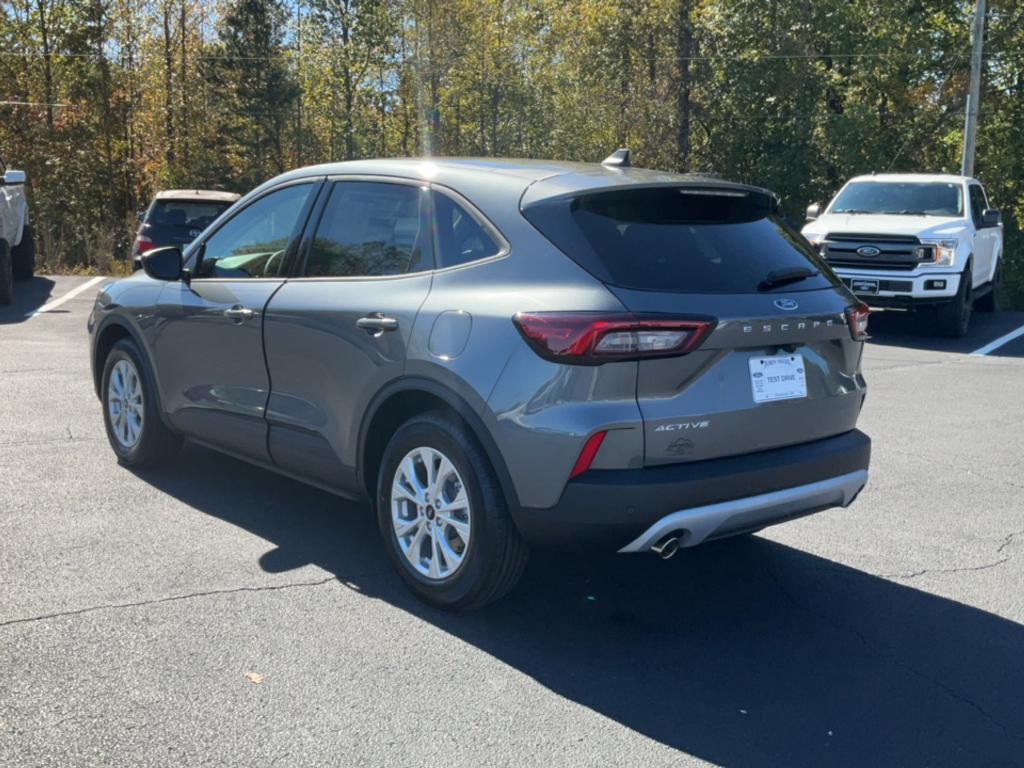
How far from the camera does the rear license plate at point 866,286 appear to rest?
1350cm

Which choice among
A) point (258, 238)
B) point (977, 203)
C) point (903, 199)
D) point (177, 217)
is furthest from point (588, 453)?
point (977, 203)

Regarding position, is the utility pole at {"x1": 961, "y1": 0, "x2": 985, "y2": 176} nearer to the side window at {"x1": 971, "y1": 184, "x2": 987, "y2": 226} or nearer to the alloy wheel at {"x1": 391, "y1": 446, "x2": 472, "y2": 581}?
the side window at {"x1": 971, "y1": 184, "x2": 987, "y2": 226}

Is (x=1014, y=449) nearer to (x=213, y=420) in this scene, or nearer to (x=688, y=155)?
(x=213, y=420)

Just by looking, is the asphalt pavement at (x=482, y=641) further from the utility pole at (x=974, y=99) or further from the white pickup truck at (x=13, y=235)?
the utility pole at (x=974, y=99)

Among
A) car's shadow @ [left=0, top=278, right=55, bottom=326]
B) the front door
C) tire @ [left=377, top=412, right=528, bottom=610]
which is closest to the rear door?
the front door

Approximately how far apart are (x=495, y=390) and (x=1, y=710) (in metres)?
1.89

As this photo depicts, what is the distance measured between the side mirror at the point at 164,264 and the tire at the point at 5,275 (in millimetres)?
9597

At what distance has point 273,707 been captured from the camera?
3.53 metres

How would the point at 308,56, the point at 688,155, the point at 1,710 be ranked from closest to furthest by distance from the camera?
the point at 1,710
the point at 688,155
the point at 308,56

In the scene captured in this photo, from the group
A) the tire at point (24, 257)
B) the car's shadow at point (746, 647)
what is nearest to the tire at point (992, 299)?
the car's shadow at point (746, 647)

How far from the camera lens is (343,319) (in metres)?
4.66

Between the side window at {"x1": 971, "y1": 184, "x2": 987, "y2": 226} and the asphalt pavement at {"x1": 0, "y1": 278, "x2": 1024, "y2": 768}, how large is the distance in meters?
9.40

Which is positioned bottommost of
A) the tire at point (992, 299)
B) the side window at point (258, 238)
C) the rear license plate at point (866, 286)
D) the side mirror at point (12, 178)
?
the tire at point (992, 299)

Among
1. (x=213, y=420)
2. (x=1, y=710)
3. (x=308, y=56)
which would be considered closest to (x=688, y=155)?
(x=308, y=56)
